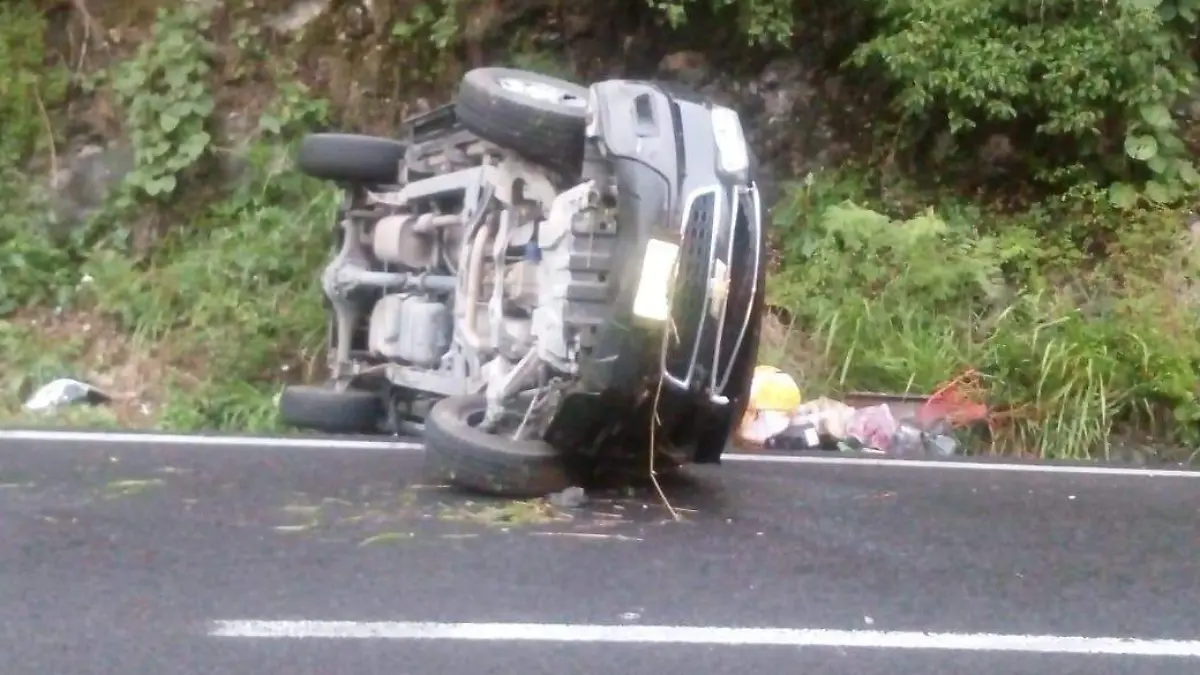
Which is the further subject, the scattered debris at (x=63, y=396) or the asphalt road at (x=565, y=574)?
the scattered debris at (x=63, y=396)

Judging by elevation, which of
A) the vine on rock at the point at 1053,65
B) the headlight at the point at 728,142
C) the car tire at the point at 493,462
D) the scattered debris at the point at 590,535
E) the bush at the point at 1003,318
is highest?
the vine on rock at the point at 1053,65

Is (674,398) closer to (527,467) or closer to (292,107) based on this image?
(527,467)

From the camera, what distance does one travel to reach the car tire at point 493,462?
353 cm

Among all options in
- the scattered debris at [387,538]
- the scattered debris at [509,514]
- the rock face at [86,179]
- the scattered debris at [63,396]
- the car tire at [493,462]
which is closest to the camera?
the scattered debris at [387,538]

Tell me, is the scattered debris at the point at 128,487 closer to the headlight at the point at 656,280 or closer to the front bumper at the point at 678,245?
the front bumper at the point at 678,245

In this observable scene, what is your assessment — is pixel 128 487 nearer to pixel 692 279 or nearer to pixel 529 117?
pixel 529 117

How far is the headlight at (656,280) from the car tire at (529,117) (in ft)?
1.81

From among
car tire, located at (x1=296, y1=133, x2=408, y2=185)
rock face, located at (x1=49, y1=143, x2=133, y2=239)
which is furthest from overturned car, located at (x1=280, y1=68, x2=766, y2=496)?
rock face, located at (x1=49, y1=143, x2=133, y2=239)

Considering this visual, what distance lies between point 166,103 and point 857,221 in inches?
149

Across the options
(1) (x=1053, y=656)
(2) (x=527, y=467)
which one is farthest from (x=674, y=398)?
(1) (x=1053, y=656)

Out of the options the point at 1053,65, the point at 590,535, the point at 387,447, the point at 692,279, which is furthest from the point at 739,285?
the point at 1053,65

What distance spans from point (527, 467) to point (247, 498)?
794 mm

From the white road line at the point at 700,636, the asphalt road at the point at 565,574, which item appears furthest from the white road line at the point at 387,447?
the white road line at the point at 700,636

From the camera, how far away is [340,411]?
5.00m
